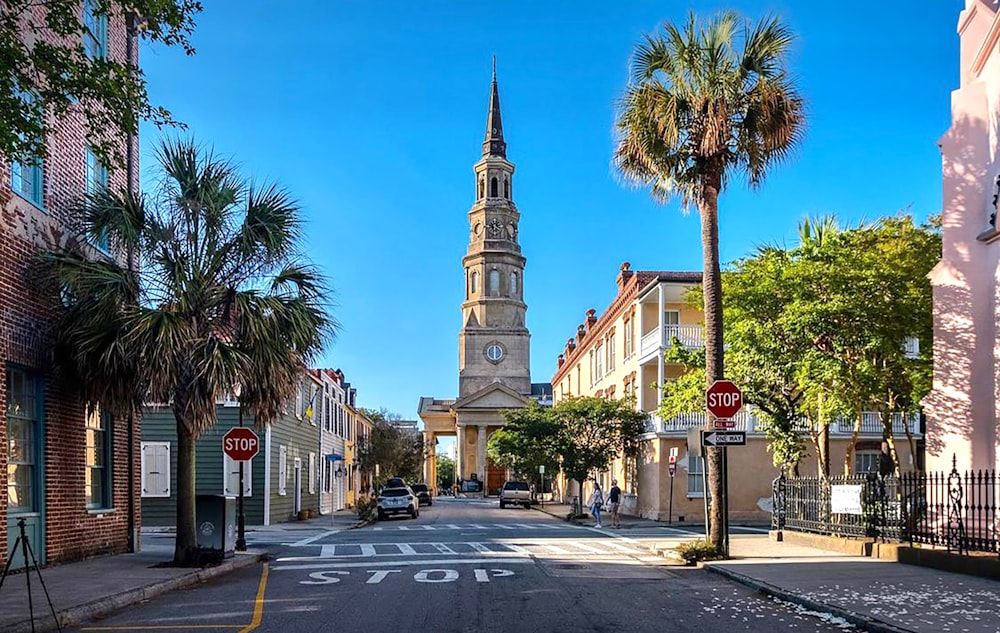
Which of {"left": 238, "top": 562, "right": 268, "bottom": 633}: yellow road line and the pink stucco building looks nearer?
{"left": 238, "top": 562, "right": 268, "bottom": 633}: yellow road line

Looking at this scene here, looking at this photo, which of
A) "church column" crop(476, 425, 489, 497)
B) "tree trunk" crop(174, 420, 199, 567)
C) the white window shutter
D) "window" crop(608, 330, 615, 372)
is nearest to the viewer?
"tree trunk" crop(174, 420, 199, 567)

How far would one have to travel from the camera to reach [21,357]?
15672 mm

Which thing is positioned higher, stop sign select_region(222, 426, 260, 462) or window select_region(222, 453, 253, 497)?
stop sign select_region(222, 426, 260, 462)

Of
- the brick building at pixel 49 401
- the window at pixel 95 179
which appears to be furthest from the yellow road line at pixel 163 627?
the window at pixel 95 179

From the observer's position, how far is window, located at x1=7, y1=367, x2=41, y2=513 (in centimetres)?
1570

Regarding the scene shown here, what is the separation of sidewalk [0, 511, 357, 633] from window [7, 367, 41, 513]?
1191 mm

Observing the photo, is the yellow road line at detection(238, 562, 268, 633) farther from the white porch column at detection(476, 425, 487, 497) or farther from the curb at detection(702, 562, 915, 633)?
the white porch column at detection(476, 425, 487, 497)

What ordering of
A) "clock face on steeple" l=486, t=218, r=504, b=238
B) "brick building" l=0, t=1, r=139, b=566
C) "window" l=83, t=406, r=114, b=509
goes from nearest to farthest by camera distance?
1. "brick building" l=0, t=1, r=139, b=566
2. "window" l=83, t=406, r=114, b=509
3. "clock face on steeple" l=486, t=218, r=504, b=238

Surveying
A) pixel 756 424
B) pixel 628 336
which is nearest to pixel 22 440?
pixel 756 424

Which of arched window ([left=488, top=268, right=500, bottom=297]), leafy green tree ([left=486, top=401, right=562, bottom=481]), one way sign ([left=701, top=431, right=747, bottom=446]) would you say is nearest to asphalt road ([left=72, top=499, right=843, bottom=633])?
one way sign ([left=701, top=431, right=747, bottom=446])

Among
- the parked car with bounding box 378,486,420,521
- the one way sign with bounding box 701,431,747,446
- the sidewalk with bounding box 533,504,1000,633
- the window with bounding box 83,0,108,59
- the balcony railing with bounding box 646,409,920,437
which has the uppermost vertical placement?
the window with bounding box 83,0,108,59

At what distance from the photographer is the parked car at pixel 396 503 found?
4375 centimetres

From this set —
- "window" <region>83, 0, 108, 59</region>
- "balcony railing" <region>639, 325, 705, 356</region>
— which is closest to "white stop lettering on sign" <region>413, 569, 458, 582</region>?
"window" <region>83, 0, 108, 59</region>

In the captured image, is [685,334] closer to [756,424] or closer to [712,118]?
[756,424]
